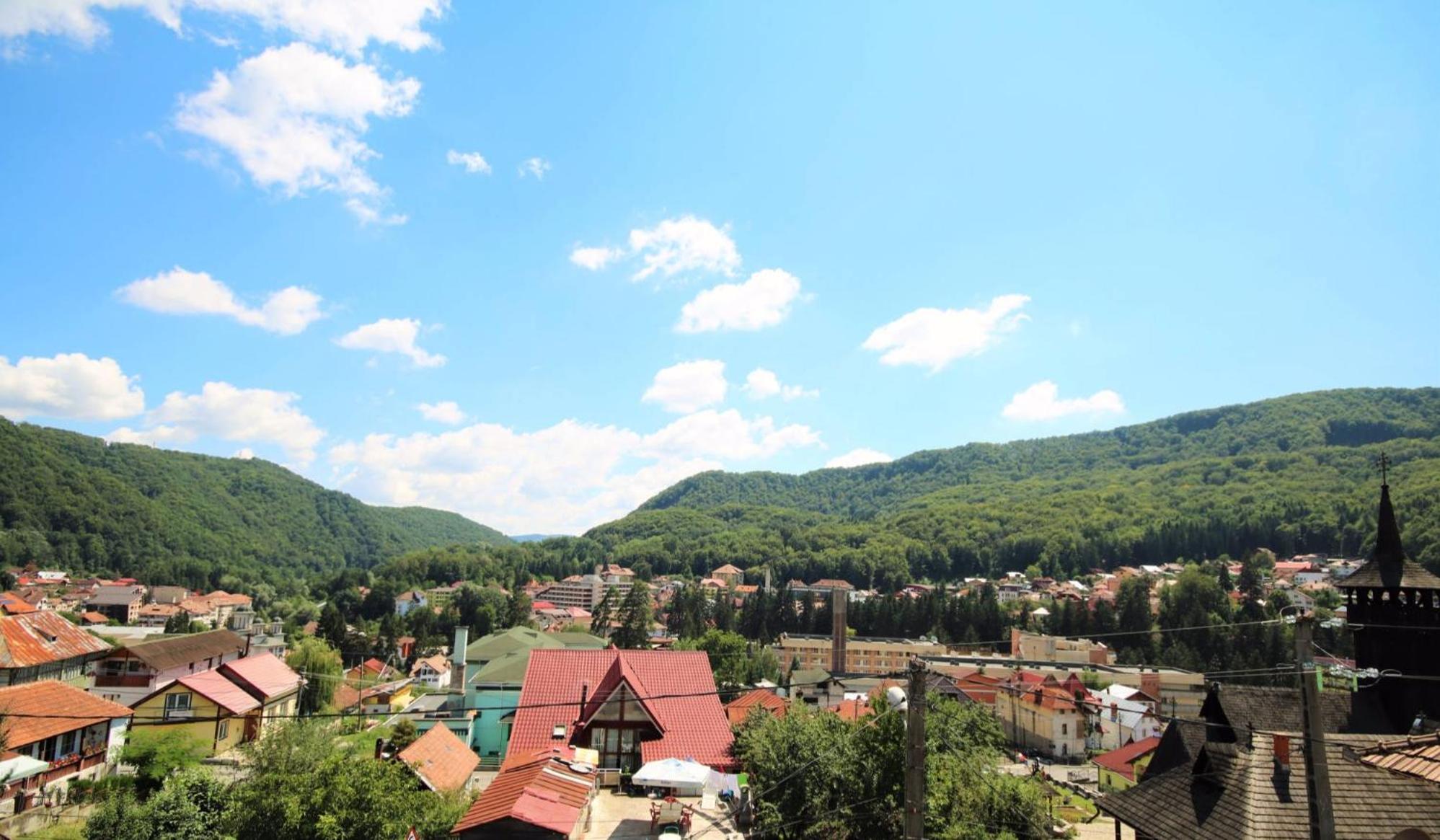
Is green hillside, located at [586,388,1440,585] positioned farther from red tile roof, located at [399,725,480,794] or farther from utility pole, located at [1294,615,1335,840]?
utility pole, located at [1294,615,1335,840]

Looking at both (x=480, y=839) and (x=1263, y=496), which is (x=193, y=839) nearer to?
(x=480, y=839)

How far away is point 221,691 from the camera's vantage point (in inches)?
1184

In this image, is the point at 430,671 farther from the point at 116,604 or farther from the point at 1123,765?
→ the point at 116,604

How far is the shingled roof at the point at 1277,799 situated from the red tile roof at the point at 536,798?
10.5m

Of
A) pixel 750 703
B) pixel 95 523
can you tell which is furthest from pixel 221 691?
pixel 95 523

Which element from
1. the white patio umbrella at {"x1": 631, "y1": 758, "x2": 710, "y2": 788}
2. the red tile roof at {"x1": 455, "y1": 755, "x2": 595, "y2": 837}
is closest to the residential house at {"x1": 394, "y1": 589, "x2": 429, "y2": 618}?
the white patio umbrella at {"x1": 631, "y1": 758, "x2": 710, "y2": 788}

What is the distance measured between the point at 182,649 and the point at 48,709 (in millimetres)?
11796

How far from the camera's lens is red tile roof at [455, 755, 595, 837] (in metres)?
14.7

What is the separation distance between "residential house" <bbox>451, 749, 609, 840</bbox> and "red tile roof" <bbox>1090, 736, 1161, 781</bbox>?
92.6 ft

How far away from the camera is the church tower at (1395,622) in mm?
21203

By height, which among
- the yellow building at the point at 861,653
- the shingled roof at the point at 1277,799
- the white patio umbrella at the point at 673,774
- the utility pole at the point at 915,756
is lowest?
the yellow building at the point at 861,653

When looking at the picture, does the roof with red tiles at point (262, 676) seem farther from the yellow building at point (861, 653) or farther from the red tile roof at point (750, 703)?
the yellow building at point (861, 653)

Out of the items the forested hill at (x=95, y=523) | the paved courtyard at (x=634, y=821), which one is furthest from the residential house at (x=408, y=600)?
the paved courtyard at (x=634, y=821)

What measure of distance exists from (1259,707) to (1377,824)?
6664mm
